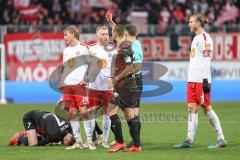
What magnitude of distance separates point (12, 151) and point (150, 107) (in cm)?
908

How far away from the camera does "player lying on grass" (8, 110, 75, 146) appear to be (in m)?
13.3

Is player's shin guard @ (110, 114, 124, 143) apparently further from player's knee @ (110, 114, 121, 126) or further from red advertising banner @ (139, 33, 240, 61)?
red advertising banner @ (139, 33, 240, 61)

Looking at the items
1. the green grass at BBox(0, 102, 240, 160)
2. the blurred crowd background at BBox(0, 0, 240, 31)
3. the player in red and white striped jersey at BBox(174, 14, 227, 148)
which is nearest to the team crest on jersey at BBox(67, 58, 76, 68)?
the green grass at BBox(0, 102, 240, 160)

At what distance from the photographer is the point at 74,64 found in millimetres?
12875

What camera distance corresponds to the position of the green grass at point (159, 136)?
11633 mm

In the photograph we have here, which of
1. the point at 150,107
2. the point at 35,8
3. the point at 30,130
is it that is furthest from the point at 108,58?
the point at 35,8

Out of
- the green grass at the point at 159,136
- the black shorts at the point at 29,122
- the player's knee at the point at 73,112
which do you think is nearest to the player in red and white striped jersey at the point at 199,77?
the green grass at the point at 159,136

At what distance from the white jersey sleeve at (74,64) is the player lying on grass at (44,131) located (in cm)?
77

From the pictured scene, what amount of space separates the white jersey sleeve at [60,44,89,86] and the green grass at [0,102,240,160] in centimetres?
116

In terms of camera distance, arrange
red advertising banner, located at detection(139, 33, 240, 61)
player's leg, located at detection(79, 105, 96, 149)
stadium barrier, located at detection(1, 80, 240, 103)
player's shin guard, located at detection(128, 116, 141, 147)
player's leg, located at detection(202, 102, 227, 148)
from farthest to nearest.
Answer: red advertising banner, located at detection(139, 33, 240, 61) < stadium barrier, located at detection(1, 80, 240, 103) < player's leg, located at detection(202, 102, 227, 148) < player's leg, located at detection(79, 105, 96, 149) < player's shin guard, located at detection(128, 116, 141, 147)

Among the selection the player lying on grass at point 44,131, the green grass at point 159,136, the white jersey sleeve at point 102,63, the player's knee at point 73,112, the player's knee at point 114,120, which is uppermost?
the white jersey sleeve at point 102,63

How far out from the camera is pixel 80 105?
12.7 metres

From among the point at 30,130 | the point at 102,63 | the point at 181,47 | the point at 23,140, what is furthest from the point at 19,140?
the point at 181,47

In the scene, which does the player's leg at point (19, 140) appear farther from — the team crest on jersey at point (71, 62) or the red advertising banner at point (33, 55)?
the red advertising banner at point (33, 55)
